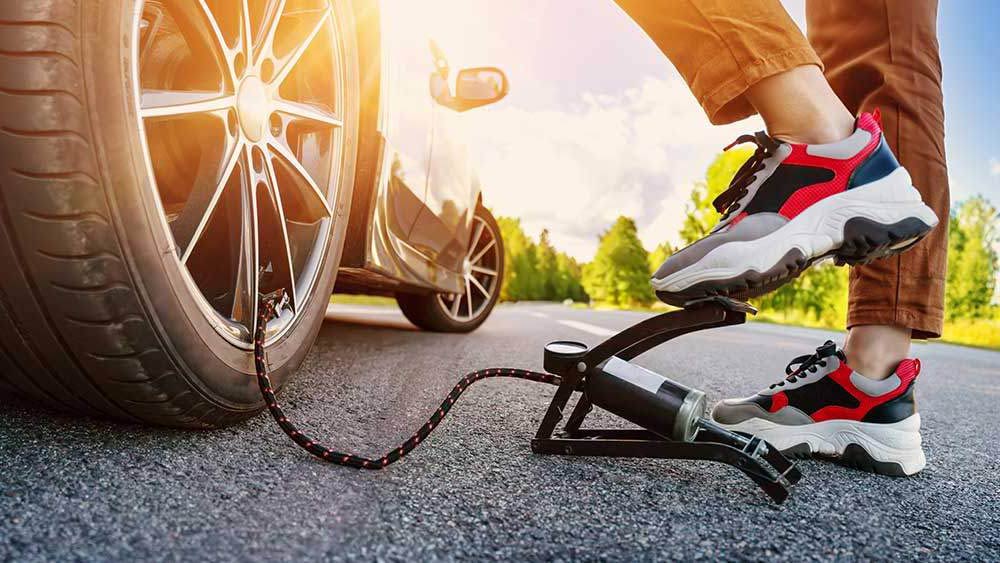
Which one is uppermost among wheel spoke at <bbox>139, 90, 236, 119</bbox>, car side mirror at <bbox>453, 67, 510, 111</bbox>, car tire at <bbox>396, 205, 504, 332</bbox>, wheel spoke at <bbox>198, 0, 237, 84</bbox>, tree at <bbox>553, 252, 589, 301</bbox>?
car side mirror at <bbox>453, 67, 510, 111</bbox>

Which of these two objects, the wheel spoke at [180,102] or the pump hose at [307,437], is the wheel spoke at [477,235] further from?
the wheel spoke at [180,102]

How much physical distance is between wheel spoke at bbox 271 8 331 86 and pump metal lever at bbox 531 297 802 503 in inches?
32.9

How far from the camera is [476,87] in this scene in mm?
2893

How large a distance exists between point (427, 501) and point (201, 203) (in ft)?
2.21

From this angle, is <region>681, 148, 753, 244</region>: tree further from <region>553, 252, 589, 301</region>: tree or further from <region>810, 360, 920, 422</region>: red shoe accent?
<region>553, 252, 589, 301</region>: tree

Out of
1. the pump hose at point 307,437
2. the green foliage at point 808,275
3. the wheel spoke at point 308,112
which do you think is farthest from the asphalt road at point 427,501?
the green foliage at point 808,275

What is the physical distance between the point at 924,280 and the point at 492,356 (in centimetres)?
175

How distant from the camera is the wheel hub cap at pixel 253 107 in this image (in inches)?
48.8

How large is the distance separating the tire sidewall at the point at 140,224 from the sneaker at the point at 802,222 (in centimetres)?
82

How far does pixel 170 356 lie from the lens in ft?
3.21

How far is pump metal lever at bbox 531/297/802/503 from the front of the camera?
1.09 metres

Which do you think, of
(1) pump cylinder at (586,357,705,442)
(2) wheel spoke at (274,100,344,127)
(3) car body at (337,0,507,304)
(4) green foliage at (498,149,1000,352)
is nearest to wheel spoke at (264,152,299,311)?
(2) wheel spoke at (274,100,344,127)

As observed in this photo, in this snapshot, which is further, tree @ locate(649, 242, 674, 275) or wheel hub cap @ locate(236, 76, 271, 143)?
tree @ locate(649, 242, 674, 275)

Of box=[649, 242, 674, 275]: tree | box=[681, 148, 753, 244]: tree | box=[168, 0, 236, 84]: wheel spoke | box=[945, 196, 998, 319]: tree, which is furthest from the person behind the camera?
box=[649, 242, 674, 275]: tree
